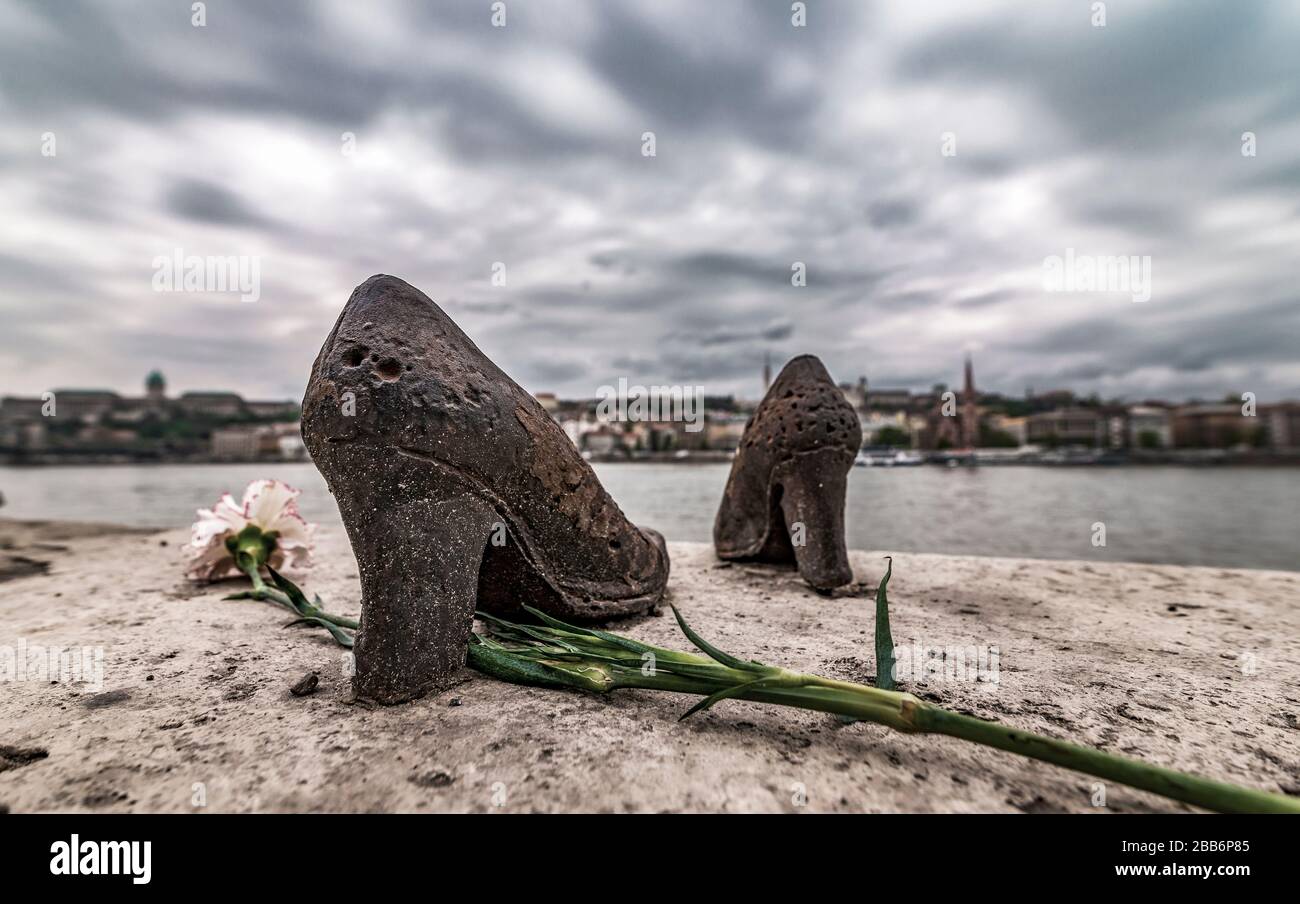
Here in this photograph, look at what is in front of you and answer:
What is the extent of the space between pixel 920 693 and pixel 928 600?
4.40 ft

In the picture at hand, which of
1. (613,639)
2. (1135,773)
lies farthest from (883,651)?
(613,639)

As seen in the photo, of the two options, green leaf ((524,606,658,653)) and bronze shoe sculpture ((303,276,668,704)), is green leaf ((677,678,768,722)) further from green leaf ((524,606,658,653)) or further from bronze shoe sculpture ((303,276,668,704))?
bronze shoe sculpture ((303,276,668,704))

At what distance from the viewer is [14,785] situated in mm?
1237

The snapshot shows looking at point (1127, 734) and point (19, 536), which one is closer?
point (1127, 734)

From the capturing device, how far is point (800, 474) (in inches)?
133

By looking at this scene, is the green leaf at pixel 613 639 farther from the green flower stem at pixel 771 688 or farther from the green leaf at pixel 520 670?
the green leaf at pixel 520 670

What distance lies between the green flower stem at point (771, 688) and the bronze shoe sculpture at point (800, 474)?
5.61 feet

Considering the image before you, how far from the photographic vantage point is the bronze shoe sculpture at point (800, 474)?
3.27 meters

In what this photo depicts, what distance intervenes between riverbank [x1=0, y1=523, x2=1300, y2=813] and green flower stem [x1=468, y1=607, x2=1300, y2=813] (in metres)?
0.08

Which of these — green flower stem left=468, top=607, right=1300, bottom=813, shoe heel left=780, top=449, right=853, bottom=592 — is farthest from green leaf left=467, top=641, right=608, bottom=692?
shoe heel left=780, top=449, right=853, bottom=592

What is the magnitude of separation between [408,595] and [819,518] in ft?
7.24
